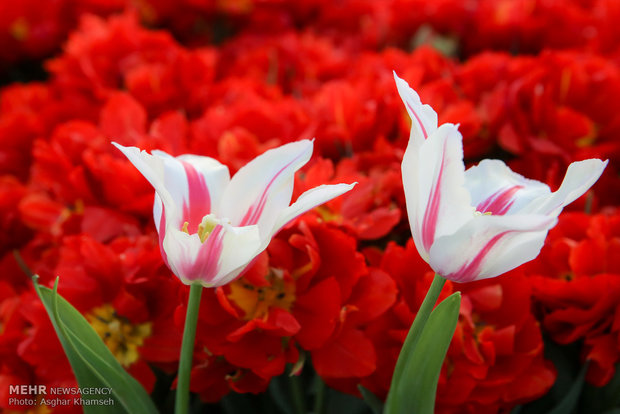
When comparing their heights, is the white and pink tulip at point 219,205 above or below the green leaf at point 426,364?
above

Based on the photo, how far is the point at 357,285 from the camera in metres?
0.58

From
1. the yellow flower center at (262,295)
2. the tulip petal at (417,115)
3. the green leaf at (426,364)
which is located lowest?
the yellow flower center at (262,295)

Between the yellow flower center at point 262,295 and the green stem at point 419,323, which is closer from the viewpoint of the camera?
the green stem at point 419,323

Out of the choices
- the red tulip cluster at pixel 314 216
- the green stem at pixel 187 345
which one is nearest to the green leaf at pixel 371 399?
the red tulip cluster at pixel 314 216

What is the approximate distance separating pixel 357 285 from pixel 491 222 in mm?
225

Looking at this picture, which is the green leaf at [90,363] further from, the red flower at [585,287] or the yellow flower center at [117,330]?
the red flower at [585,287]

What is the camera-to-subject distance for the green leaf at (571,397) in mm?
608

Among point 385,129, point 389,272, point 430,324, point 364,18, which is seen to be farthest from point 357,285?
point 364,18

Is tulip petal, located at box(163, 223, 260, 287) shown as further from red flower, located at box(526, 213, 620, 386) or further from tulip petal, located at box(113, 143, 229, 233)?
red flower, located at box(526, 213, 620, 386)

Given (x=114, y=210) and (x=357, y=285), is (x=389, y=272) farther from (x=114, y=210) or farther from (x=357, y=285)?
(x=114, y=210)

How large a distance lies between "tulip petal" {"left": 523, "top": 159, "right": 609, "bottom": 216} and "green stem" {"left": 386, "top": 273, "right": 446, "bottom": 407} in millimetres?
78

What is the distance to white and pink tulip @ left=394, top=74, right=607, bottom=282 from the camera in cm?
39

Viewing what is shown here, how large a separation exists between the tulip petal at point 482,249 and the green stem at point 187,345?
0.16m

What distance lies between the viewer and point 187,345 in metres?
0.46
